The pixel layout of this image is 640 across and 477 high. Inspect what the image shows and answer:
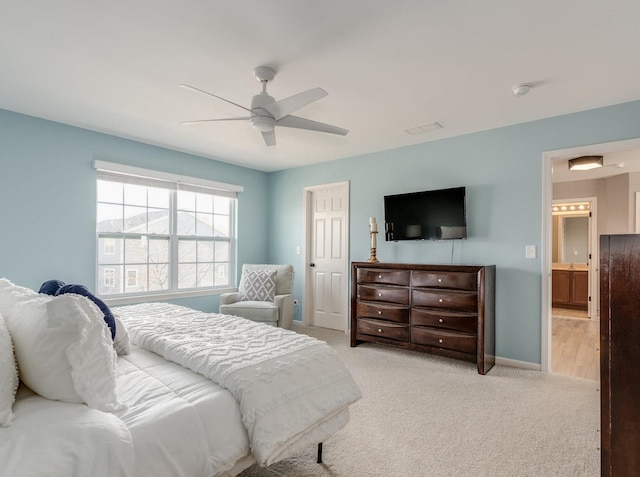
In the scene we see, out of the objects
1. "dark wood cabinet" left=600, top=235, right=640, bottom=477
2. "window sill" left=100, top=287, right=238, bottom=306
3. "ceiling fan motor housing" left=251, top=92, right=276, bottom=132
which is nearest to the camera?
"dark wood cabinet" left=600, top=235, right=640, bottom=477

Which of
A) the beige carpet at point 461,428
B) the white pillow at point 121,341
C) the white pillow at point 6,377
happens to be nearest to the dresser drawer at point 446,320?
the beige carpet at point 461,428

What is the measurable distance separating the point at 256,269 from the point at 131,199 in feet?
5.92

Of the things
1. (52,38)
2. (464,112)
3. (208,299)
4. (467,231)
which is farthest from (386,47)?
(208,299)

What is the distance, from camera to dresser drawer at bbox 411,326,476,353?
3359 millimetres

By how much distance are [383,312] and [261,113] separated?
8.36ft

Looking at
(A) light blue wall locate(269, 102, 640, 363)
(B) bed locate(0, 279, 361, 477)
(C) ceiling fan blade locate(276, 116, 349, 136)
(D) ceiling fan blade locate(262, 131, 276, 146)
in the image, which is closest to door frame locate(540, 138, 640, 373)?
(A) light blue wall locate(269, 102, 640, 363)

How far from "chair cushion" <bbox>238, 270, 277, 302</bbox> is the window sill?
487mm

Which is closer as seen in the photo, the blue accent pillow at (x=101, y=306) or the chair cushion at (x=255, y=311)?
the blue accent pillow at (x=101, y=306)

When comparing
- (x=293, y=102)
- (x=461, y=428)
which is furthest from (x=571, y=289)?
(x=293, y=102)

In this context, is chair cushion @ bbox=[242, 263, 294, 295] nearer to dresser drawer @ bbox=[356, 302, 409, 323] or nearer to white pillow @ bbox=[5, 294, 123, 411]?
dresser drawer @ bbox=[356, 302, 409, 323]

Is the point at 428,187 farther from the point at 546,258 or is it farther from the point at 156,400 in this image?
the point at 156,400

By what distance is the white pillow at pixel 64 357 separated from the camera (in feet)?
3.87

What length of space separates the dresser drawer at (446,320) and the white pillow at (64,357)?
3000mm

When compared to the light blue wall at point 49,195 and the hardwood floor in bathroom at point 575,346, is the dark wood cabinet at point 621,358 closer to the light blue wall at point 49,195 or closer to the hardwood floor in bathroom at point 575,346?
the hardwood floor in bathroom at point 575,346
